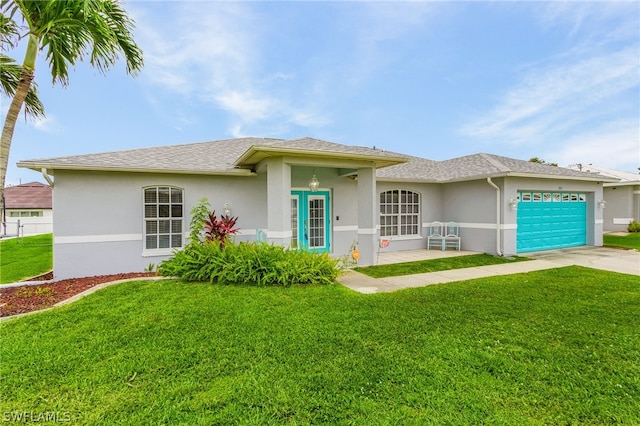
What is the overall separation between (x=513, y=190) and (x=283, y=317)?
10418mm

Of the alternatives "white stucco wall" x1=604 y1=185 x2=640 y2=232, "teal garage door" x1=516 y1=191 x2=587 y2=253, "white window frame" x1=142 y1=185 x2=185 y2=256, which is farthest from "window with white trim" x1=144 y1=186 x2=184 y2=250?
"white stucco wall" x1=604 y1=185 x2=640 y2=232

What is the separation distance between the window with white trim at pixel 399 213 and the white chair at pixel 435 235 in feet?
1.97

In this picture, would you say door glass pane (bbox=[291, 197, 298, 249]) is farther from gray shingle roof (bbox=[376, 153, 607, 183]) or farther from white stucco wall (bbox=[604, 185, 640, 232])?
white stucco wall (bbox=[604, 185, 640, 232])

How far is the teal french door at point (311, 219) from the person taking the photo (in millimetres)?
10086

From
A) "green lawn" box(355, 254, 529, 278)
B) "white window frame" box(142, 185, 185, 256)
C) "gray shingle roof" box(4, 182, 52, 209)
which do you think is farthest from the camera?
"gray shingle roof" box(4, 182, 52, 209)

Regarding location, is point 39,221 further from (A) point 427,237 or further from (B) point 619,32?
(B) point 619,32

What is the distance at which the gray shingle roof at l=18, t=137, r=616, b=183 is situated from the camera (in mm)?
A: 7629

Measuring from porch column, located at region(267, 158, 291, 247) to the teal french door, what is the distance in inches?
96.4

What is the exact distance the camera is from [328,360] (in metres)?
3.28

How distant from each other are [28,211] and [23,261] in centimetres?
2082

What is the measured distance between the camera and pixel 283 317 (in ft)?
14.9

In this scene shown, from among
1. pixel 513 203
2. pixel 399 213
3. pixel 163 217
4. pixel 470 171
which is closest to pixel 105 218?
pixel 163 217

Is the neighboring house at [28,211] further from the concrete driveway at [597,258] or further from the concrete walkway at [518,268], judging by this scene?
the concrete driveway at [597,258]

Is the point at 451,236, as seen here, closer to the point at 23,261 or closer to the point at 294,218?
the point at 294,218
